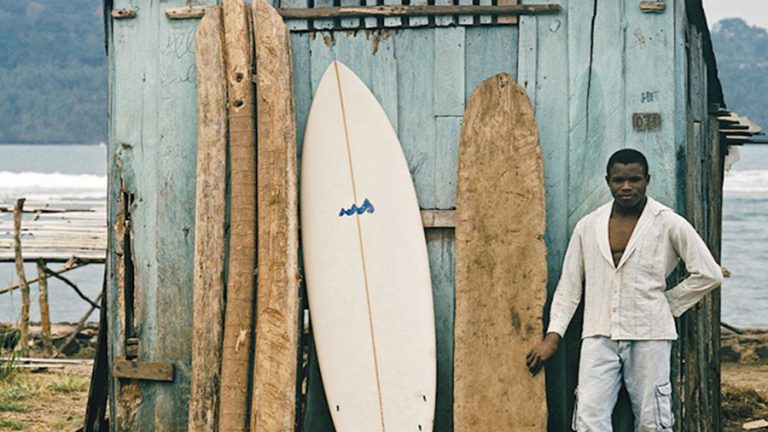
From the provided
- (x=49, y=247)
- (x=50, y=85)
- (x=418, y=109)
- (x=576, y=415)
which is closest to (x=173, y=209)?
(x=418, y=109)

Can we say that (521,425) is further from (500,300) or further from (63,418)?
(63,418)

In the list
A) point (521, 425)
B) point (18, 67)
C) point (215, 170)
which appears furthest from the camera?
point (18, 67)

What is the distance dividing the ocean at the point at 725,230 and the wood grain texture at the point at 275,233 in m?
8.19

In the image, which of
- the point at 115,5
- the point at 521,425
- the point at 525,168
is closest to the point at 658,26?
the point at 525,168

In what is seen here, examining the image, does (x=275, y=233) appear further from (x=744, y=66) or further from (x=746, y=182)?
(x=744, y=66)

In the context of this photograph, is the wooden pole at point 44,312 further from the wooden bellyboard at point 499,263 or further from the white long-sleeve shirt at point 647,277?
the white long-sleeve shirt at point 647,277

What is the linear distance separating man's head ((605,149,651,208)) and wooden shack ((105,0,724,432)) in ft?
1.05

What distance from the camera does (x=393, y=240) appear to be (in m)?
6.30

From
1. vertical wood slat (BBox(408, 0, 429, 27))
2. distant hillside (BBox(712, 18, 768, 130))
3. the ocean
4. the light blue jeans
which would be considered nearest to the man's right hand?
the light blue jeans

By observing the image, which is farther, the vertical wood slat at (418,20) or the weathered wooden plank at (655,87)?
the vertical wood slat at (418,20)

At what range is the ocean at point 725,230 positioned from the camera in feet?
73.8

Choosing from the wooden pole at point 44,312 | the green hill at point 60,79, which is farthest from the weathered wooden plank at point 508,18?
the green hill at point 60,79

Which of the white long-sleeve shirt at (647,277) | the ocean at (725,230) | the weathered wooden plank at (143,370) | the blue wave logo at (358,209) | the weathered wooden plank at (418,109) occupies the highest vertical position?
the weathered wooden plank at (418,109)

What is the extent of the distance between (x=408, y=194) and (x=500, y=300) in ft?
2.37
